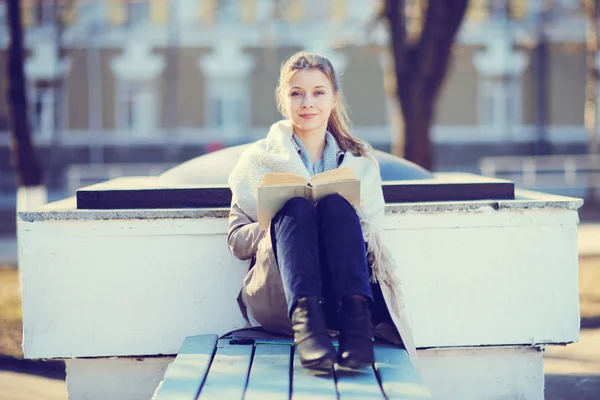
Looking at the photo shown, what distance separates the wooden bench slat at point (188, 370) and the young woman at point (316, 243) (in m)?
0.25

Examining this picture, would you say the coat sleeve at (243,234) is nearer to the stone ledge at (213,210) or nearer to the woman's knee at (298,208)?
the woman's knee at (298,208)

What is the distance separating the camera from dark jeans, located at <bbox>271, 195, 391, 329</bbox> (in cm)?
290

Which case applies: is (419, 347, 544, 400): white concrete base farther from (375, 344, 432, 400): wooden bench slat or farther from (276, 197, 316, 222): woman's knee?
(276, 197, 316, 222): woman's knee

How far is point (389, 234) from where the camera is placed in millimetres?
3908

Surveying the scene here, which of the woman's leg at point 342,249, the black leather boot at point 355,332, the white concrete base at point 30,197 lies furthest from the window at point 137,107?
the black leather boot at point 355,332

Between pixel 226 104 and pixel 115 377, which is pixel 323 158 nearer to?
pixel 115 377

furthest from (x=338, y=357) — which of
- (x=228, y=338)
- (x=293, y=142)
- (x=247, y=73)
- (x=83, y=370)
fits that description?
(x=247, y=73)

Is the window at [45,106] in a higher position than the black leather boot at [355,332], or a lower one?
higher

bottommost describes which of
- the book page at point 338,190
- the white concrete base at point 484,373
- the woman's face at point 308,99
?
the white concrete base at point 484,373

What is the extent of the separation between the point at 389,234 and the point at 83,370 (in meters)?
1.59

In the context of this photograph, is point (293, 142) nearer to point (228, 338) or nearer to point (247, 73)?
point (228, 338)

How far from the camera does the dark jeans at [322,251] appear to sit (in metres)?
2.90

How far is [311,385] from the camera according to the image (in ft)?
8.95

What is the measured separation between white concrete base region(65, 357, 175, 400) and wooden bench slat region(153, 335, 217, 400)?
20.5 inches
